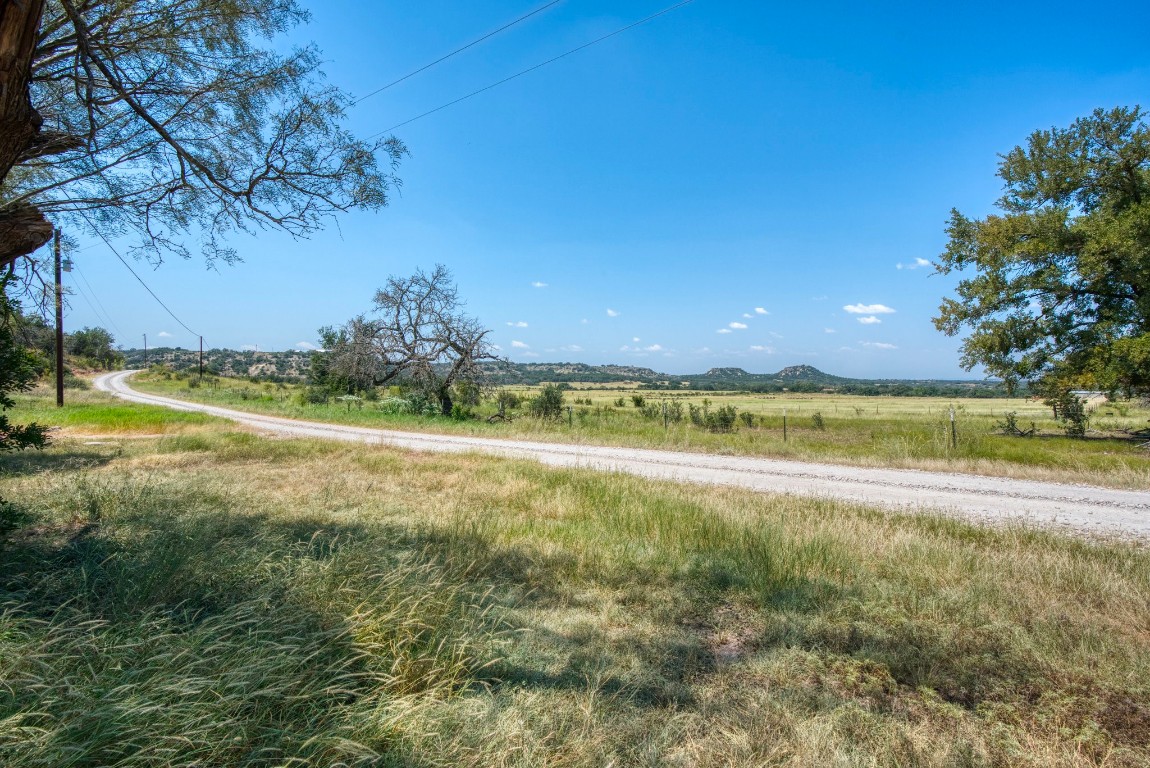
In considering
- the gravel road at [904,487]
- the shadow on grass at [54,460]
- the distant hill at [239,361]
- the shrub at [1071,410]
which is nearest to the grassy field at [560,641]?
the gravel road at [904,487]

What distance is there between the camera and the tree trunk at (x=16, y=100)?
329 centimetres

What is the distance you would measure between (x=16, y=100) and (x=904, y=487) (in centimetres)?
1332

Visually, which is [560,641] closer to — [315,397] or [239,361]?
[315,397]

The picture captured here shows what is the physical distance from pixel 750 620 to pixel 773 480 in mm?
7668

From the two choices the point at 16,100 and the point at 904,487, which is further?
the point at 904,487

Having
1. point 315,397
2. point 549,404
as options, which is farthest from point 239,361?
point 549,404

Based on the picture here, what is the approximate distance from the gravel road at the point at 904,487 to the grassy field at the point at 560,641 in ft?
6.55

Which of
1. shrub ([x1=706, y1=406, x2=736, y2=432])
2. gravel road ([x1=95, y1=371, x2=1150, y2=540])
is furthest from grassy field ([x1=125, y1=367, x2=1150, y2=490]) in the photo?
shrub ([x1=706, y1=406, x2=736, y2=432])

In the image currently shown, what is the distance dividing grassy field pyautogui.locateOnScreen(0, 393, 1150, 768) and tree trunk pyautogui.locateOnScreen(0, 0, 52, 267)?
2.35m

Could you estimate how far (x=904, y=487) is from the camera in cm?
1067

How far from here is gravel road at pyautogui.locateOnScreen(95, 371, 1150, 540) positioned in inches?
320

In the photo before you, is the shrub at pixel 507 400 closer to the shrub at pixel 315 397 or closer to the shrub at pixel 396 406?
the shrub at pixel 396 406

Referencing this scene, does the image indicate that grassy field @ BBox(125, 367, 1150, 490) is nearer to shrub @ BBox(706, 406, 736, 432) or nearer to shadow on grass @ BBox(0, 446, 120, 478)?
shrub @ BBox(706, 406, 736, 432)

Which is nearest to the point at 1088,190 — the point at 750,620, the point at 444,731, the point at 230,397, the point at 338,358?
the point at 750,620
